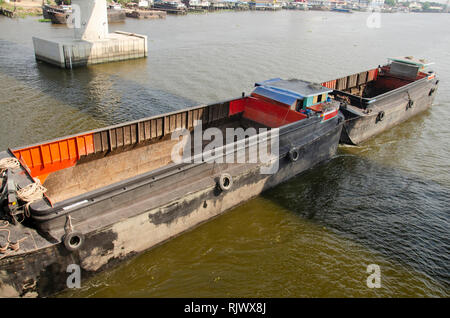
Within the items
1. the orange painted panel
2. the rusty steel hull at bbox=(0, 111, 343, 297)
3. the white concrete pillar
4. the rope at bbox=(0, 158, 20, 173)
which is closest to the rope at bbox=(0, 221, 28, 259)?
the rusty steel hull at bbox=(0, 111, 343, 297)

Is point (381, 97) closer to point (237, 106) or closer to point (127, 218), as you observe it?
point (237, 106)

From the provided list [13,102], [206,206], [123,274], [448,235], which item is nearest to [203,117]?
[206,206]

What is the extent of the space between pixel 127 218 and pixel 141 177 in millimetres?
1157

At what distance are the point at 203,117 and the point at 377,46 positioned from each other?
146 feet

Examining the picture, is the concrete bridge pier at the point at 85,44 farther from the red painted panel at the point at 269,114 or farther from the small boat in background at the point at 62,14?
the small boat in background at the point at 62,14

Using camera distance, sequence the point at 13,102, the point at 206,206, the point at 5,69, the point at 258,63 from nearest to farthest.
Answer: the point at 206,206 < the point at 13,102 < the point at 5,69 < the point at 258,63

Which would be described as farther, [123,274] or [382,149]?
[382,149]

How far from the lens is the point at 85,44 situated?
2886cm

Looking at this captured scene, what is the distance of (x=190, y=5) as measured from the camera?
289 feet

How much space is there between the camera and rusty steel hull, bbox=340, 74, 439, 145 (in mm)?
17203

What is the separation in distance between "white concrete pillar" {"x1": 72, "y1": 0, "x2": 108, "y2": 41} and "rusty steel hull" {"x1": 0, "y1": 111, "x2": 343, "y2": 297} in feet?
82.9

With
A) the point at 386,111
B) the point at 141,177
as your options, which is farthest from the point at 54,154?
the point at 386,111
